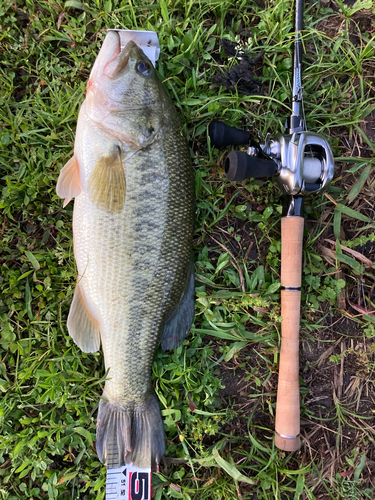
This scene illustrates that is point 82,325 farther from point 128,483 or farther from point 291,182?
point 291,182

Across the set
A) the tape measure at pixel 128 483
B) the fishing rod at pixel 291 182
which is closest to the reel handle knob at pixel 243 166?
the fishing rod at pixel 291 182

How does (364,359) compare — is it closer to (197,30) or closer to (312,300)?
(312,300)

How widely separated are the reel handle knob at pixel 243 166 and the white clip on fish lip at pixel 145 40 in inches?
40.1

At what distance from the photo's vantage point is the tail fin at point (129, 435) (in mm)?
2031

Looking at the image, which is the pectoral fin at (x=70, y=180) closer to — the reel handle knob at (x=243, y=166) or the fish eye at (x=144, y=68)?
the fish eye at (x=144, y=68)

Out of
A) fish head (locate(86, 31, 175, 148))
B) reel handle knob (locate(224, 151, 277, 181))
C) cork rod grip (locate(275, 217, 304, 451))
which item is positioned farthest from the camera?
cork rod grip (locate(275, 217, 304, 451))

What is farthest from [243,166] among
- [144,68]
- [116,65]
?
[116,65]

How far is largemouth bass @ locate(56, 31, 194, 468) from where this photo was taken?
1.85 m

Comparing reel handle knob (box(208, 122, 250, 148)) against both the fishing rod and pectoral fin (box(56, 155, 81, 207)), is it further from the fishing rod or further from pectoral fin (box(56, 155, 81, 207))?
pectoral fin (box(56, 155, 81, 207))

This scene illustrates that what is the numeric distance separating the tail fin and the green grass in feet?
0.42

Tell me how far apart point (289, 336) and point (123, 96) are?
72.2 inches

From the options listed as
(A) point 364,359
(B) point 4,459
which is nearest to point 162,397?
(B) point 4,459

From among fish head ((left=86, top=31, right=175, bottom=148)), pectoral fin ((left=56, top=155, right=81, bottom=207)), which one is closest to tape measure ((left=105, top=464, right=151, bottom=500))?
pectoral fin ((left=56, top=155, right=81, bottom=207))

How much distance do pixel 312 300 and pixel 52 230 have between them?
196 cm
